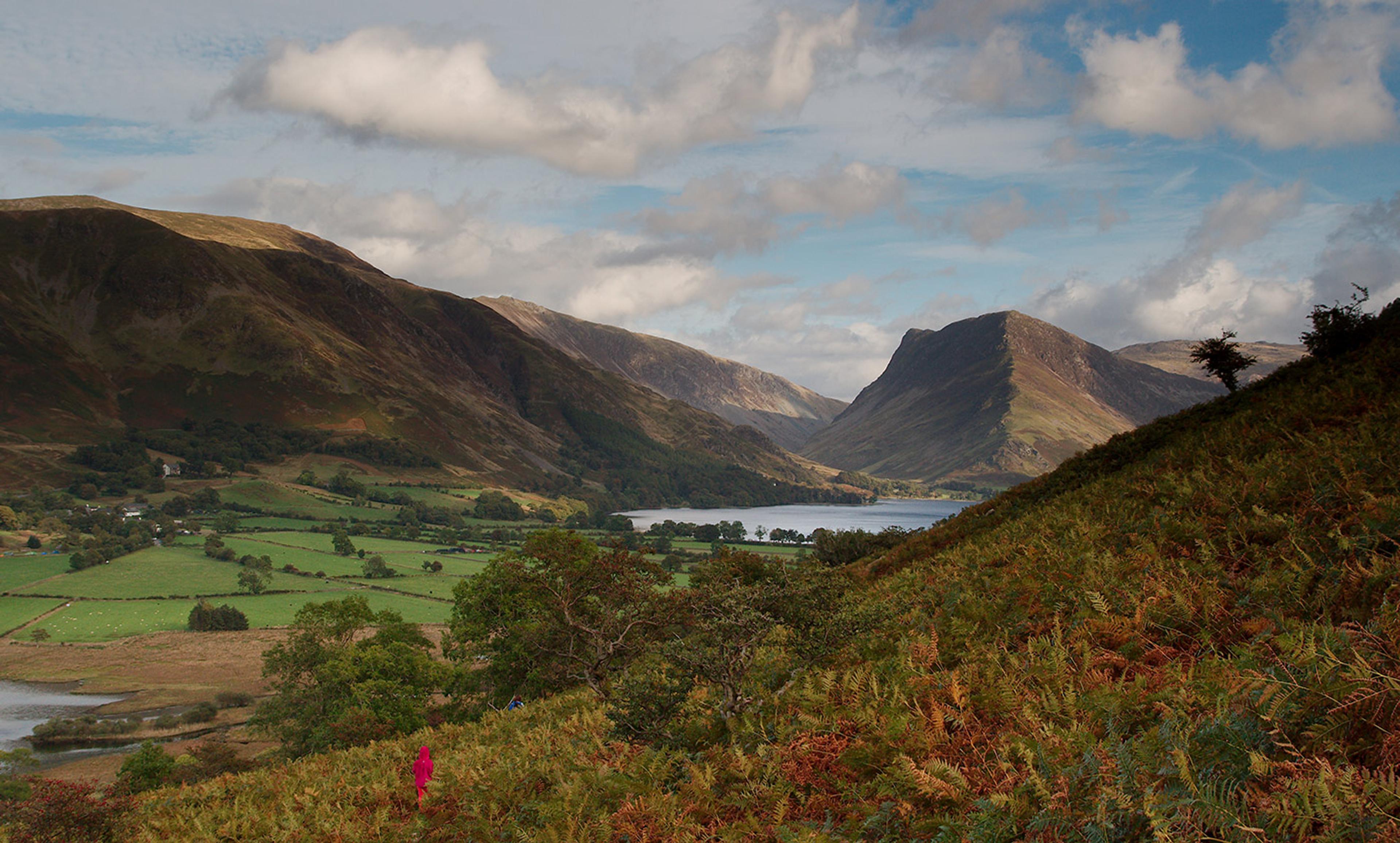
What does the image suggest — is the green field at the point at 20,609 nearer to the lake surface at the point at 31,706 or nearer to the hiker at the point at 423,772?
the lake surface at the point at 31,706

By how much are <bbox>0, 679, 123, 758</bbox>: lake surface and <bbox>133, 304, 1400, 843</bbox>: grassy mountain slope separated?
95313 millimetres

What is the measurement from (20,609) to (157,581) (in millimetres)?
21931

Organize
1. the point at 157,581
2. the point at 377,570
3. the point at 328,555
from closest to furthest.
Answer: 1. the point at 157,581
2. the point at 377,570
3. the point at 328,555

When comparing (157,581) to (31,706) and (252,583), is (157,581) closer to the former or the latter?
(252,583)

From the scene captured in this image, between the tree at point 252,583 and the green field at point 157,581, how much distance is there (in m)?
1.53

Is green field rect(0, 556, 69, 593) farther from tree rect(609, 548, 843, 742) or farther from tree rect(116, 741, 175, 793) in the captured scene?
tree rect(609, 548, 843, 742)

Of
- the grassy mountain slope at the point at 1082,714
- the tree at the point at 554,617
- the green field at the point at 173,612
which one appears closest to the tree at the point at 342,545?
the green field at the point at 173,612

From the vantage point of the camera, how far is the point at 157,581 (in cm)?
15038

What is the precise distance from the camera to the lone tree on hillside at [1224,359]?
35.6m

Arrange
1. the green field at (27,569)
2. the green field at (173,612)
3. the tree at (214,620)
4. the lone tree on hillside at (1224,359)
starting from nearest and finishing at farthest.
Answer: the lone tree on hillside at (1224,359) < the green field at (173,612) < the tree at (214,620) < the green field at (27,569)

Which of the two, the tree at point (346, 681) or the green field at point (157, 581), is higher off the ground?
the tree at point (346, 681)

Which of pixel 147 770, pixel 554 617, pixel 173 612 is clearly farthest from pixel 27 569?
pixel 554 617

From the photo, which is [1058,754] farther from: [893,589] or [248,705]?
[248,705]

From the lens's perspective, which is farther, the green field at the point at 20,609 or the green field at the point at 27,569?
the green field at the point at 27,569
